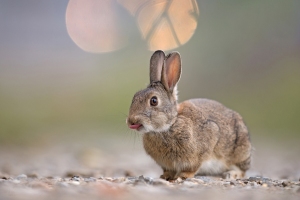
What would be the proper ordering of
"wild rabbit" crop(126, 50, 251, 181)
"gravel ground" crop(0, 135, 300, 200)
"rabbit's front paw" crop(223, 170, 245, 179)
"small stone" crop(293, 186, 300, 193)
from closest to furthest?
"gravel ground" crop(0, 135, 300, 200) → "small stone" crop(293, 186, 300, 193) → "wild rabbit" crop(126, 50, 251, 181) → "rabbit's front paw" crop(223, 170, 245, 179)

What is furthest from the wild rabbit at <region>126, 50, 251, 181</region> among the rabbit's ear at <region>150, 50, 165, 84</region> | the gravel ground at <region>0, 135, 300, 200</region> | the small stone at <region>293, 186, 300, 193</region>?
the small stone at <region>293, 186, 300, 193</region>

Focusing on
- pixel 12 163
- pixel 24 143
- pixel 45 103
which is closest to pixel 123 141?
pixel 24 143

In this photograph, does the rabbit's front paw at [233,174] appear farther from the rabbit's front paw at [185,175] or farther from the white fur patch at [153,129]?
the white fur patch at [153,129]

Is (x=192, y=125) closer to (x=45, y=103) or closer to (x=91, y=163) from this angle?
(x=91, y=163)

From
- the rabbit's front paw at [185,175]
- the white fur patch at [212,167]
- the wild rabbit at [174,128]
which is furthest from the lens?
the white fur patch at [212,167]

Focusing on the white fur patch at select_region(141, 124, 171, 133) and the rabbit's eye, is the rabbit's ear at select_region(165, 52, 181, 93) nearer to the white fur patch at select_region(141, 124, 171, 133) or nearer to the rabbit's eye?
the rabbit's eye

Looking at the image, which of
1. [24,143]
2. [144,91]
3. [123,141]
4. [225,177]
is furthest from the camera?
[123,141]

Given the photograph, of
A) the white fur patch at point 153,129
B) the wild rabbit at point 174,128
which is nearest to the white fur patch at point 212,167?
the wild rabbit at point 174,128

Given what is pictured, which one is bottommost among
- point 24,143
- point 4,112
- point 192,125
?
point 192,125
